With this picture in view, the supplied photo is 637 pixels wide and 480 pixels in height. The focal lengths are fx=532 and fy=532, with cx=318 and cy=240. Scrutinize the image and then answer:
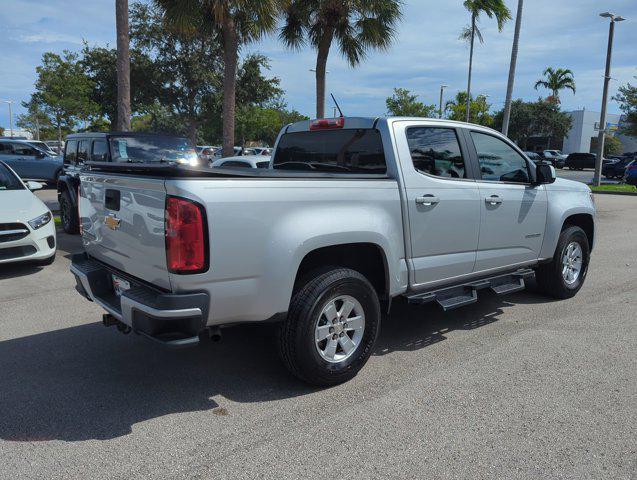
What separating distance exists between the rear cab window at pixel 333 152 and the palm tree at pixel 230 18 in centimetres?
800

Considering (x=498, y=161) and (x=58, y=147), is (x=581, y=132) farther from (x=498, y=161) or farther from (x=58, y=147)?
(x=498, y=161)

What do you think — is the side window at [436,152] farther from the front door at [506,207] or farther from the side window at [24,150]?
the side window at [24,150]

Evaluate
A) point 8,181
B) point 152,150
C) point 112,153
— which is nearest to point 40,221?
point 8,181

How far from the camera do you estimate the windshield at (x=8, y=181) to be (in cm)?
751

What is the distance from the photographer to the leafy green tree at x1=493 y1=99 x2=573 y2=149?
52.4 meters

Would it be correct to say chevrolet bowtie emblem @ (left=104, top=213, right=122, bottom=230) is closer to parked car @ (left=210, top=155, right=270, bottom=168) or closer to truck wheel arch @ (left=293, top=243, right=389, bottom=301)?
truck wheel arch @ (left=293, top=243, right=389, bottom=301)

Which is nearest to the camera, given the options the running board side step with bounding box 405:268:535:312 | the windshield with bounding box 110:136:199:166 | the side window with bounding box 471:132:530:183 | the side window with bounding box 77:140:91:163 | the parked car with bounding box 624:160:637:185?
the running board side step with bounding box 405:268:535:312

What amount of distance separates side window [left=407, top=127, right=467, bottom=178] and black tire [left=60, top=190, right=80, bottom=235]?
23.6ft

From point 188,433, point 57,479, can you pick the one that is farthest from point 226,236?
point 57,479

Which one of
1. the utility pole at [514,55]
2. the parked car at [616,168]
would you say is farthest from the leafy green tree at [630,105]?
the utility pole at [514,55]

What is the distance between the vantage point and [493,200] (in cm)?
Answer: 469

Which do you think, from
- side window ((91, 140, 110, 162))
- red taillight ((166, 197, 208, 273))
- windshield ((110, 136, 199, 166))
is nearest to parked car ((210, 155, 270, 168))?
windshield ((110, 136, 199, 166))

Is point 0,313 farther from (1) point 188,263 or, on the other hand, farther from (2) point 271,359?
(1) point 188,263

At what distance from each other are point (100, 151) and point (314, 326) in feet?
24.1
